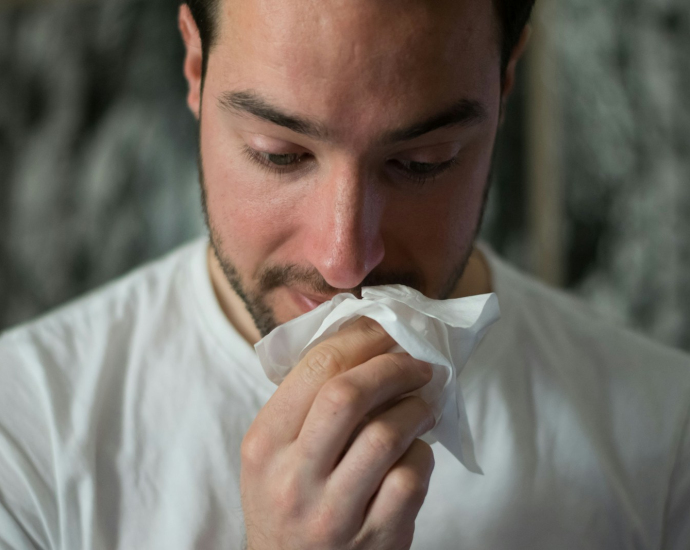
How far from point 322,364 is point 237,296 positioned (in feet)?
1.02

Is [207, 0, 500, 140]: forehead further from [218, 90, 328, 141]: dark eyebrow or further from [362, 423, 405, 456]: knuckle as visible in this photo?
[362, 423, 405, 456]: knuckle

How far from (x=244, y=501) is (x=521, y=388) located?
1.51 feet

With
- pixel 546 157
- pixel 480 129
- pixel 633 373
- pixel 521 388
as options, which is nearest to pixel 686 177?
pixel 546 157

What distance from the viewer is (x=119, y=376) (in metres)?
0.93

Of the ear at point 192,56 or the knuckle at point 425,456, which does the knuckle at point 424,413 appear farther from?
the ear at point 192,56

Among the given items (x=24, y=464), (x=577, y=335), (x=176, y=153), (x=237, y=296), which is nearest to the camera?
(x=24, y=464)

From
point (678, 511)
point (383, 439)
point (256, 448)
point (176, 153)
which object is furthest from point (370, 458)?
point (176, 153)

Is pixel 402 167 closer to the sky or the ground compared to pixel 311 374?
closer to the sky

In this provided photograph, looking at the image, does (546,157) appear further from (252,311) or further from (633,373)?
(252,311)

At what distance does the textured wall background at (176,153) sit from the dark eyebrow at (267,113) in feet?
3.01

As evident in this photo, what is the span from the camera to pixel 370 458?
2.02 feet

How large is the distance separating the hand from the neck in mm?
271

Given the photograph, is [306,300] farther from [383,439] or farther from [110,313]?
[110,313]

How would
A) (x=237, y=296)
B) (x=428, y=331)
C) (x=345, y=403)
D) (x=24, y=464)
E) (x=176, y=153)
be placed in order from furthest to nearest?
(x=176, y=153) → (x=237, y=296) → (x=24, y=464) → (x=428, y=331) → (x=345, y=403)
